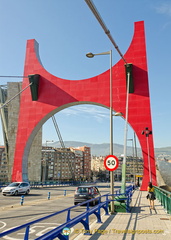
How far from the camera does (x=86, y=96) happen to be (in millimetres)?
31625

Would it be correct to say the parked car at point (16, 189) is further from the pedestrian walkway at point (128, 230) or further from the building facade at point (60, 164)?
the building facade at point (60, 164)

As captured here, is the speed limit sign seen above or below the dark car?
above

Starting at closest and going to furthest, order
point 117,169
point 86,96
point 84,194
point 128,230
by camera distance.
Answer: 1. point 128,230
2. point 84,194
3. point 86,96
4. point 117,169

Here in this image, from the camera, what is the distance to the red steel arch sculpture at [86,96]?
94.7ft

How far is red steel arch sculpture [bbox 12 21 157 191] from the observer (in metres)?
28.9

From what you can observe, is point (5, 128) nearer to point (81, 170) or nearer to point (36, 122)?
point (36, 122)

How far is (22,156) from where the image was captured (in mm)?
31812

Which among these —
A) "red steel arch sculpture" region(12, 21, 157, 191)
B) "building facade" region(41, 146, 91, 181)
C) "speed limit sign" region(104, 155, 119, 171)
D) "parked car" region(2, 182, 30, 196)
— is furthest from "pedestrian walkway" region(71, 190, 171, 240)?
"building facade" region(41, 146, 91, 181)

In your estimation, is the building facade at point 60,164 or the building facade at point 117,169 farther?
the building facade at point 117,169

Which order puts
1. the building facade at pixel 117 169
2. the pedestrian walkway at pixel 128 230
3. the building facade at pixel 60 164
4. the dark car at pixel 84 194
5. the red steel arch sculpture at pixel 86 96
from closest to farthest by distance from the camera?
the pedestrian walkway at pixel 128 230 < the dark car at pixel 84 194 < the red steel arch sculpture at pixel 86 96 < the building facade at pixel 60 164 < the building facade at pixel 117 169

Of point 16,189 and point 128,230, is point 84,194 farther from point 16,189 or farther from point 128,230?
point 16,189

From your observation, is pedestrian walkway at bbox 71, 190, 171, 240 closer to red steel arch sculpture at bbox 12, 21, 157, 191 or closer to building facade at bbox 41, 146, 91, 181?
red steel arch sculpture at bbox 12, 21, 157, 191

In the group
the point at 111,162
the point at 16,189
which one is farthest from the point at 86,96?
the point at 111,162

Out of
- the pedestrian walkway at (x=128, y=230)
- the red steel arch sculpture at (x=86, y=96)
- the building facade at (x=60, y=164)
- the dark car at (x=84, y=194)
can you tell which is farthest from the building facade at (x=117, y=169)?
the pedestrian walkway at (x=128, y=230)
